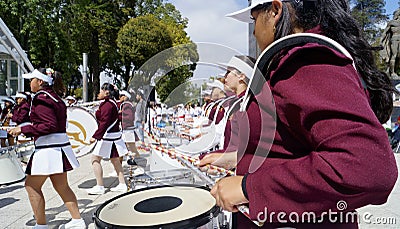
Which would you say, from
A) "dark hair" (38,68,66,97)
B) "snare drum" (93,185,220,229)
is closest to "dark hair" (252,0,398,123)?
"snare drum" (93,185,220,229)

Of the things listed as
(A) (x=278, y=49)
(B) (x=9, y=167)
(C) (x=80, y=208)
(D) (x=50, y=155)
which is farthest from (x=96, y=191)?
(A) (x=278, y=49)

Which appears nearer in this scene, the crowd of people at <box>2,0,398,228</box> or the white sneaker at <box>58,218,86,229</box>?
the crowd of people at <box>2,0,398,228</box>

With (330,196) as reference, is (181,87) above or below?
above

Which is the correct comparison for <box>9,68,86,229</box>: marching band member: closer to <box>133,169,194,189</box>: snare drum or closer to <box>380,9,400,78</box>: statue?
<box>133,169,194,189</box>: snare drum

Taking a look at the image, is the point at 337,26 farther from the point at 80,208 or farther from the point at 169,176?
the point at 80,208

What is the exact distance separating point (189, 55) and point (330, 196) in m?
0.84

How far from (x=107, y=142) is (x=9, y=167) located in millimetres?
1394

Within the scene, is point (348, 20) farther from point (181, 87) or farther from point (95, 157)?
point (95, 157)

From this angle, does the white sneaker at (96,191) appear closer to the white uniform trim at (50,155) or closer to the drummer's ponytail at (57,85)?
the white uniform trim at (50,155)

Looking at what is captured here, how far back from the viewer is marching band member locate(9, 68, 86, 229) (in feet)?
11.8

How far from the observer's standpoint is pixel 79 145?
21.1ft

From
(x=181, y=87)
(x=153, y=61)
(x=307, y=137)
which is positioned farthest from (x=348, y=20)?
(x=181, y=87)

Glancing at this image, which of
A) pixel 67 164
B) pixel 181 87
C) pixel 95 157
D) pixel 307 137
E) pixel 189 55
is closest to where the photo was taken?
pixel 307 137

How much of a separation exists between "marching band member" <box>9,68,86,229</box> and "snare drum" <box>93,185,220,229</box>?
207 cm
